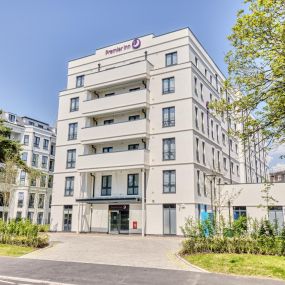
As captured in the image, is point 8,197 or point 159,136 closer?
point 8,197

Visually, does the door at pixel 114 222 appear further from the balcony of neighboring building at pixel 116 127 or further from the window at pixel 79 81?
the window at pixel 79 81

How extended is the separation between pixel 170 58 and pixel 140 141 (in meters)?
9.81

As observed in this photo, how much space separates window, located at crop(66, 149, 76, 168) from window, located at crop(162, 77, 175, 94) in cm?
1321

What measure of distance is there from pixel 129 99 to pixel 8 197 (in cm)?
1556

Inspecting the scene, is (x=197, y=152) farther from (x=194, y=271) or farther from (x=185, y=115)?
(x=194, y=271)

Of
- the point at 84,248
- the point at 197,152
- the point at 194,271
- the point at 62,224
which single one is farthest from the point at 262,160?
the point at 194,271

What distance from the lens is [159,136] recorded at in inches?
1278

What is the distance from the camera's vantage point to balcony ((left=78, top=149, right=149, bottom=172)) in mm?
31391

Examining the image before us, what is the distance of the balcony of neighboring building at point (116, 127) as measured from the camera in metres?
32.6

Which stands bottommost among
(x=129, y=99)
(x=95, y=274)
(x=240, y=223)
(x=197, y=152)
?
(x=95, y=274)

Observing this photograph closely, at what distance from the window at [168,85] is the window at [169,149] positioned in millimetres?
5453

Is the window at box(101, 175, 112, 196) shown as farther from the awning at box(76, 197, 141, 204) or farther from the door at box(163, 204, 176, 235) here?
the door at box(163, 204, 176, 235)

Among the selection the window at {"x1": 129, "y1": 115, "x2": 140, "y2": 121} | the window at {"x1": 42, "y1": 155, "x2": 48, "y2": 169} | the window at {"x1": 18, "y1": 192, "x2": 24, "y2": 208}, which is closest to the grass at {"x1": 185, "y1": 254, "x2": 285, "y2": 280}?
the window at {"x1": 129, "y1": 115, "x2": 140, "y2": 121}

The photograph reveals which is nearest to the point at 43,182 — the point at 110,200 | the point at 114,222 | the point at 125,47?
the point at 114,222
